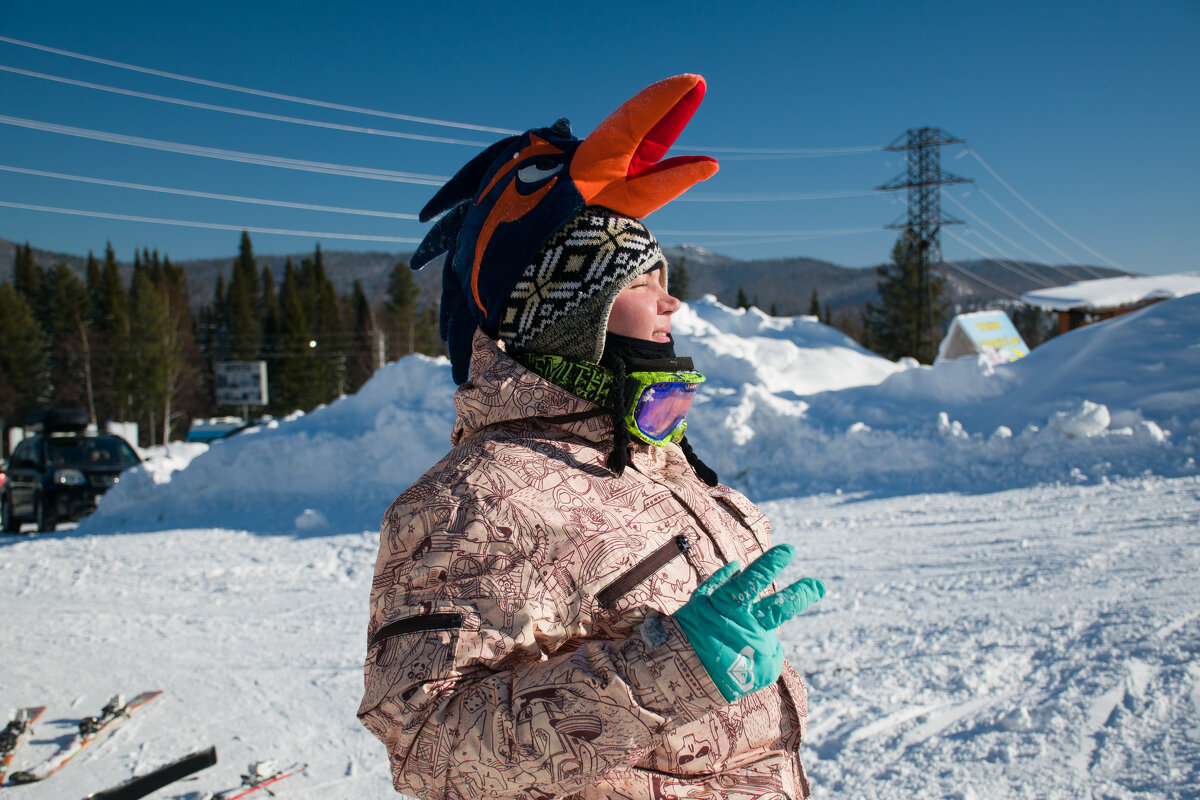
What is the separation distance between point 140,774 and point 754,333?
1418 centimetres

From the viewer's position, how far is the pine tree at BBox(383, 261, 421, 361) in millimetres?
57156

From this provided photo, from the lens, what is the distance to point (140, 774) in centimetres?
319

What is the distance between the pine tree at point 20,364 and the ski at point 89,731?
A: 52118 millimetres

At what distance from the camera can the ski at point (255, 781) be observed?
301 cm

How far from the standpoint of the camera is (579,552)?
121 cm

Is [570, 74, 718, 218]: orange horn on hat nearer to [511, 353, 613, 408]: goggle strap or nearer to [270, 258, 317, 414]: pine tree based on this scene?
[511, 353, 613, 408]: goggle strap

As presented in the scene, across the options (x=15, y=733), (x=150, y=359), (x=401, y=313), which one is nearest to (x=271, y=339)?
(x=401, y=313)

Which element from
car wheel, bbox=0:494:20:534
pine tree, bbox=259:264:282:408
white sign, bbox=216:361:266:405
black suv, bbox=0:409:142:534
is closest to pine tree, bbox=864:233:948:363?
black suv, bbox=0:409:142:534

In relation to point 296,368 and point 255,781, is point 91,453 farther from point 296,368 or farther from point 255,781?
point 296,368

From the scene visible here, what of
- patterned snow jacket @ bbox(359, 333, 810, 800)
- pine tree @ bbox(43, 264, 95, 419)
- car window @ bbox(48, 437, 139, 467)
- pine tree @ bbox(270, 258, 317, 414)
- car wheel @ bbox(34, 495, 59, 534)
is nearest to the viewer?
patterned snow jacket @ bbox(359, 333, 810, 800)

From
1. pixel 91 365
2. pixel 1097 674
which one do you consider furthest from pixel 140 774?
pixel 91 365

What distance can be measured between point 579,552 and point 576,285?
524mm

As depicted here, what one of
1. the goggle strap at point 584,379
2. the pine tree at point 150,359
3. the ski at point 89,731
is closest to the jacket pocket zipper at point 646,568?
the goggle strap at point 584,379

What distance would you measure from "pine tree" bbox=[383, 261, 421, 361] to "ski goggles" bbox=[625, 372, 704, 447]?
54204 mm
